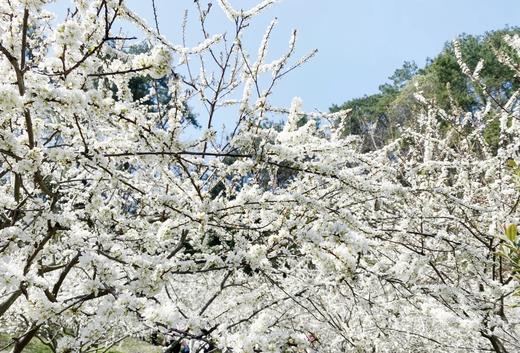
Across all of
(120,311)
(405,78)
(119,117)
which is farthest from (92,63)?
(405,78)

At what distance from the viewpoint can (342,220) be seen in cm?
250

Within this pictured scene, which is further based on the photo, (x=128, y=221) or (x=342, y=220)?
(x=128, y=221)

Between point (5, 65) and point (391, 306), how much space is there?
3.01 metres

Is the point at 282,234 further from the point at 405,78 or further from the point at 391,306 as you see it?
the point at 405,78

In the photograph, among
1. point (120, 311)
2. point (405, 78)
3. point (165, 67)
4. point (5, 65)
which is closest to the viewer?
Answer: point (120, 311)

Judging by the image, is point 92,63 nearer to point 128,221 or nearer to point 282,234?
point 128,221

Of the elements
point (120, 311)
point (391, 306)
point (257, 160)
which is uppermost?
point (257, 160)

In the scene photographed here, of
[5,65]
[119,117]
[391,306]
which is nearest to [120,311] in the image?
[119,117]

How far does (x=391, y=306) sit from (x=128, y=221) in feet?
6.56

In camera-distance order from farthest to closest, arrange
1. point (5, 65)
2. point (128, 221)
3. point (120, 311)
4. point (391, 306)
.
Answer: point (391, 306), point (128, 221), point (5, 65), point (120, 311)

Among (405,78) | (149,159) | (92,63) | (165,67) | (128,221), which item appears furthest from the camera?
(405,78)

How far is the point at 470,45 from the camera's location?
26.6m

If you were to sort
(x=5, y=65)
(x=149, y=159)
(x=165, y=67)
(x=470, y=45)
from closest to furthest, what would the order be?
1. (x=165, y=67)
2. (x=149, y=159)
3. (x=5, y=65)
4. (x=470, y=45)

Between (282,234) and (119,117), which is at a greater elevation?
(119,117)
